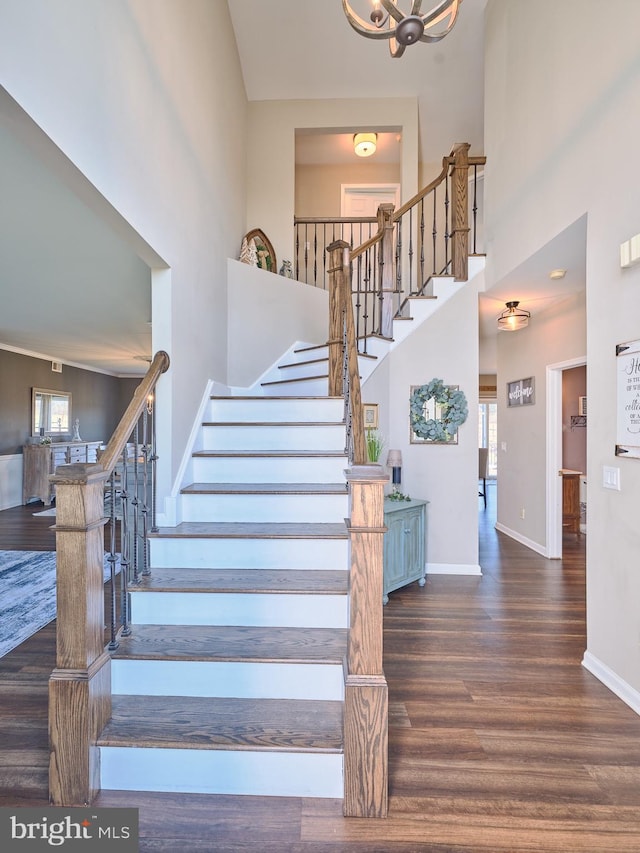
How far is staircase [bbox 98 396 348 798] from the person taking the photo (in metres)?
1.54

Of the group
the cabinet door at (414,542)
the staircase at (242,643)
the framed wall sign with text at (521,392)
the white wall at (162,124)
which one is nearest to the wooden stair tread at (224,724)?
the staircase at (242,643)

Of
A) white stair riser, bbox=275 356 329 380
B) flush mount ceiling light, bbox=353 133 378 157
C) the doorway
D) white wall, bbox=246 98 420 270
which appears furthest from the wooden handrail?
flush mount ceiling light, bbox=353 133 378 157

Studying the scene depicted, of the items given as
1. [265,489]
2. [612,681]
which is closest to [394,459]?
[265,489]

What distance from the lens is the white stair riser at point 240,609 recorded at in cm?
196

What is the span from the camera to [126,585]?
6.43 ft

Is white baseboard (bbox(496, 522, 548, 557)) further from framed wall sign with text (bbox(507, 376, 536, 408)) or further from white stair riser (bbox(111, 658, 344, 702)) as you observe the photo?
white stair riser (bbox(111, 658, 344, 702))

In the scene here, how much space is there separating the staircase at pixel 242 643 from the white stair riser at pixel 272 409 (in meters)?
0.53

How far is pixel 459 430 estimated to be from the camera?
3.97 m

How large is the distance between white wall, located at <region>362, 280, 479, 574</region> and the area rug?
280cm

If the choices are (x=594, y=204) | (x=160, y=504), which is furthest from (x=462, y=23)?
(x=160, y=504)

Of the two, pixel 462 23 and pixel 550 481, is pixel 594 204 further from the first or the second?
pixel 462 23

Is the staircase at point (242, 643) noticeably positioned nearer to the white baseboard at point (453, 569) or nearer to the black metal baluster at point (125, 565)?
the black metal baluster at point (125, 565)

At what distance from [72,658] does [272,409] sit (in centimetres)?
208

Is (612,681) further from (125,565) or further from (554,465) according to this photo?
(554,465)
